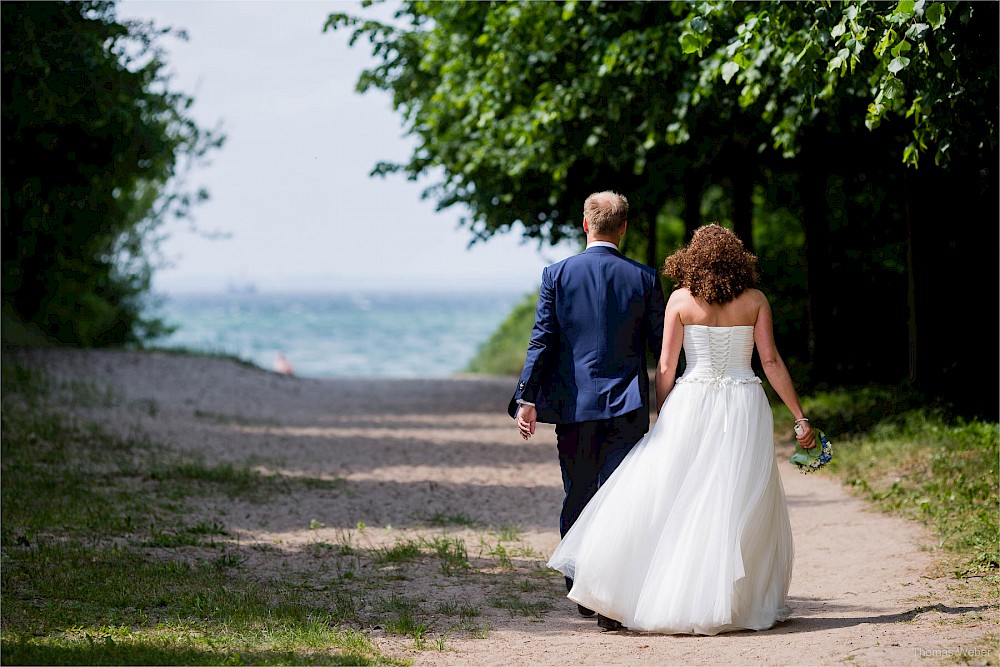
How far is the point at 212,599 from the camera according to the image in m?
6.42

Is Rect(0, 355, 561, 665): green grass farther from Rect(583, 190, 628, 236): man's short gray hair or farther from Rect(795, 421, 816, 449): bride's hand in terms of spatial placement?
Rect(583, 190, 628, 236): man's short gray hair

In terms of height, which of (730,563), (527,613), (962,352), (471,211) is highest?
(471,211)

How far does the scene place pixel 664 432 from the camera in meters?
5.79

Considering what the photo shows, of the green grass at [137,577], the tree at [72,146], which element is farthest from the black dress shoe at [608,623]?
the tree at [72,146]

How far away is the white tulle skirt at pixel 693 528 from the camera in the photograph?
5.54m

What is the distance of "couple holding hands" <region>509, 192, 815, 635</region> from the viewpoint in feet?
18.4

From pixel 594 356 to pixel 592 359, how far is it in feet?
0.06

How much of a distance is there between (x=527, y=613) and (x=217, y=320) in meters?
121

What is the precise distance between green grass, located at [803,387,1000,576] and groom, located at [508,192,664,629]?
8.88 feet

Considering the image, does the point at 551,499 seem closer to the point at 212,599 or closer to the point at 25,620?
the point at 212,599

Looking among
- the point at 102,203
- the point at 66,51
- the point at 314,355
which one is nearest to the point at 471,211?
the point at 102,203

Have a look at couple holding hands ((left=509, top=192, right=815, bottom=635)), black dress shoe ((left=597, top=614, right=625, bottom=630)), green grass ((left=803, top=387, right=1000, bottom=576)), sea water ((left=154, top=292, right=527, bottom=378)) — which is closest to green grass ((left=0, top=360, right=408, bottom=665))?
black dress shoe ((left=597, top=614, right=625, bottom=630))

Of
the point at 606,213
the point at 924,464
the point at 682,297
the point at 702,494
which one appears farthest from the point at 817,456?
the point at 924,464

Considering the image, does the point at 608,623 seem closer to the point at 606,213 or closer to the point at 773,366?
the point at 773,366
